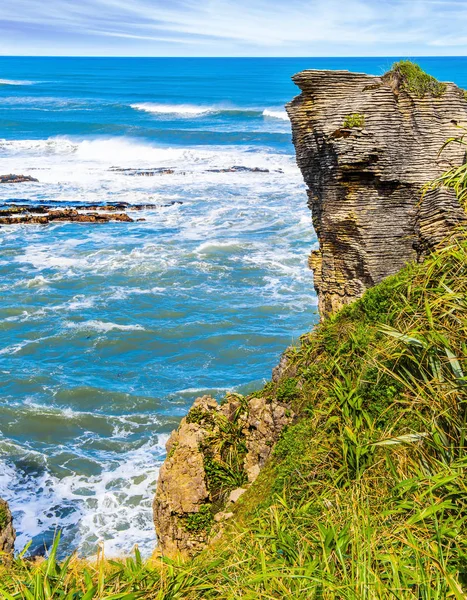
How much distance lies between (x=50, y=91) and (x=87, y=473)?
314 ft

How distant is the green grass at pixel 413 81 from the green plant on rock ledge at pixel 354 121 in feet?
2.53

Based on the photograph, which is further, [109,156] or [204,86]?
[204,86]

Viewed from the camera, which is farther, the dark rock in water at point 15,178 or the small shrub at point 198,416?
the dark rock in water at point 15,178

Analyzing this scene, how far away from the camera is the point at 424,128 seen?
9164 mm

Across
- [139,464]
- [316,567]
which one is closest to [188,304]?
[139,464]

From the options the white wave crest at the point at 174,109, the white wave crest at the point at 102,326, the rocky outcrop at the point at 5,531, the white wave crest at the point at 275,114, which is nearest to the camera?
the rocky outcrop at the point at 5,531

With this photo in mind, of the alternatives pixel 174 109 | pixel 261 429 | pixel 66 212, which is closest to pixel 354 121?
pixel 261 429

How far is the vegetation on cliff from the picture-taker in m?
4.43

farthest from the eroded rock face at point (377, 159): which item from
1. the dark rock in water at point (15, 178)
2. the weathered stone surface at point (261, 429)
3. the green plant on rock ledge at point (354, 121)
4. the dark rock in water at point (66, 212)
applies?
the dark rock in water at point (15, 178)

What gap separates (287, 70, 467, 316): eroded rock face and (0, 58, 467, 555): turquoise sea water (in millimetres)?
1424

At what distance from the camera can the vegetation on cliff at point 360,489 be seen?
4.43 meters

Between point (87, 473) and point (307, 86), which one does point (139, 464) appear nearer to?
point (87, 473)

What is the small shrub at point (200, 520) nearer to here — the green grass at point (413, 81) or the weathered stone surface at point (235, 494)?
the weathered stone surface at point (235, 494)

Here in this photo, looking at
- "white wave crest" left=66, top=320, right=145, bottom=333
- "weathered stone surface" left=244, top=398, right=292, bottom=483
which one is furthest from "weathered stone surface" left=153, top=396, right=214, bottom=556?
"white wave crest" left=66, top=320, right=145, bottom=333
